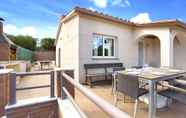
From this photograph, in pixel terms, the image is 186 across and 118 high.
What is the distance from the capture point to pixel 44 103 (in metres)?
3.38

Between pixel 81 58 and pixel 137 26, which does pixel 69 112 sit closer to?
pixel 81 58

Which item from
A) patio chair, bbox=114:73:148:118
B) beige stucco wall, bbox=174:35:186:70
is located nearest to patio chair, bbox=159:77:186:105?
patio chair, bbox=114:73:148:118

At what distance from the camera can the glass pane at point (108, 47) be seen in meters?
8.12

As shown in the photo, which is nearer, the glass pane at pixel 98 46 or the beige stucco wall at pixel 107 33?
the beige stucco wall at pixel 107 33

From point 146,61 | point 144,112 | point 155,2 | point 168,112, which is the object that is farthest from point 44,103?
point 155,2

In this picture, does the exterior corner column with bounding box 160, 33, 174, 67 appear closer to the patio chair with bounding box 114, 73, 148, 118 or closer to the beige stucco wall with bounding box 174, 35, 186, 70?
the beige stucco wall with bounding box 174, 35, 186, 70

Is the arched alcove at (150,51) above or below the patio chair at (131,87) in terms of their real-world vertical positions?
above

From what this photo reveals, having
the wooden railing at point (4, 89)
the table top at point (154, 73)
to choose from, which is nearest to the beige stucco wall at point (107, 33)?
the table top at point (154, 73)

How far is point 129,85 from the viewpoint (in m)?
3.24

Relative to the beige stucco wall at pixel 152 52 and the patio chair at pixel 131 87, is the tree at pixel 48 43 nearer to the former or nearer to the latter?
the beige stucco wall at pixel 152 52

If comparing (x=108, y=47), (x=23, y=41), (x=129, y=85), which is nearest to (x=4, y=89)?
(x=129, y=85)

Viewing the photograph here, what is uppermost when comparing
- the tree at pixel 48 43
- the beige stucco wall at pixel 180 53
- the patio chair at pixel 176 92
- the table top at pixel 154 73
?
the tree at pixel 48 43

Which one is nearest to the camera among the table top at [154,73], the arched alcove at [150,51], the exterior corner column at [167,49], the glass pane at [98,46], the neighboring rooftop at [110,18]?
the table top at [154,73]

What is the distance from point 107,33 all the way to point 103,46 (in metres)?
0.72
